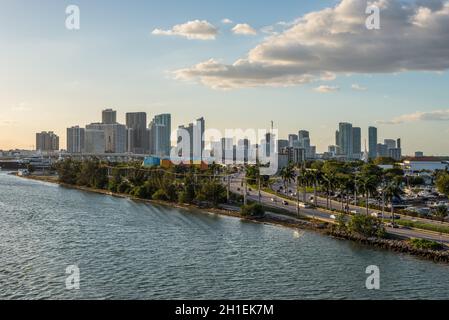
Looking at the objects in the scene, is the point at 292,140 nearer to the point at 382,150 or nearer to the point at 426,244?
the point at 382,150

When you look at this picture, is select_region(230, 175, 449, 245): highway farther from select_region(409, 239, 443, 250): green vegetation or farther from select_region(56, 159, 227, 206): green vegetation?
select_region(56, 159, 227, 206): green vegetation

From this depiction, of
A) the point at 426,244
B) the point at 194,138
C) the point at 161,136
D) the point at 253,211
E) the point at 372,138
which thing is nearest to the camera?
the point at 426,244

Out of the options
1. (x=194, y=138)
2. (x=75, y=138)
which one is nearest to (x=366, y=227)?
(x=194, y=138)

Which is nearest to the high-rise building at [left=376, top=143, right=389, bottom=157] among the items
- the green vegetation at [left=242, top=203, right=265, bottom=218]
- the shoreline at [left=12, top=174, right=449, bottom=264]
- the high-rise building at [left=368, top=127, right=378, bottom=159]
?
the high-rise building at [left=368, top=127, right=378, bottom=159]

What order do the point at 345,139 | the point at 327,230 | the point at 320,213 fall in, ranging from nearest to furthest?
1. the point at 327,230
2. the point at 320,213
3. the point at 345,139

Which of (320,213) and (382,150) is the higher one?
(382,150)
